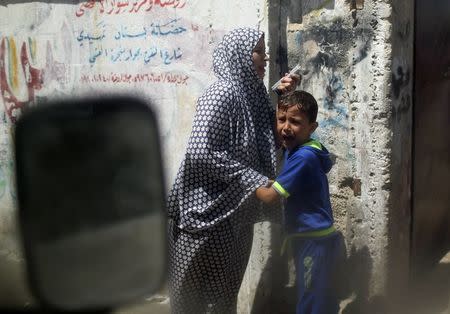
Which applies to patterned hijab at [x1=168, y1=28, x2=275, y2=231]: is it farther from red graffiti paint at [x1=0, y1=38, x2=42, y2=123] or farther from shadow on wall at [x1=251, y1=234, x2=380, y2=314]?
red graffiti paint at [x1=0, y1=38, x2=42, y2=123]

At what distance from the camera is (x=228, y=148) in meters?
3.58

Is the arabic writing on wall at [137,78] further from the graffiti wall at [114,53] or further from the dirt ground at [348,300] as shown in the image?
the dirt ground at [348,300]

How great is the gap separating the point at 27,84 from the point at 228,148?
274cm

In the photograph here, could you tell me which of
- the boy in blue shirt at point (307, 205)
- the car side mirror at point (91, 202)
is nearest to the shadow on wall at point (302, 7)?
the boy in blue shirt at point (307, 205)

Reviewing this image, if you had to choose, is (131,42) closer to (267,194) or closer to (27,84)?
(27,84)

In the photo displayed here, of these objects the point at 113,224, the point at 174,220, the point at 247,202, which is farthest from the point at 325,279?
the point at 113,224

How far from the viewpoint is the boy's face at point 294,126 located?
11.7 feet

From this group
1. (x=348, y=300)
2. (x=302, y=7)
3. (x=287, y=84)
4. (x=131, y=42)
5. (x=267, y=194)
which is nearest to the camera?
(x=267, y=194)

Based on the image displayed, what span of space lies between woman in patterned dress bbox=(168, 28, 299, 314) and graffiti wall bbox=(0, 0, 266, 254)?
0.72m

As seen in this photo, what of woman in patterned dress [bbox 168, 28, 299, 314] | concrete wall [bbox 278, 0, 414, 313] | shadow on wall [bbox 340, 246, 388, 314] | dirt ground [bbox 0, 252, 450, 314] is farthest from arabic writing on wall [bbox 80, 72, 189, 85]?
shadow on wall [bbox 340, 246, 388, 314]

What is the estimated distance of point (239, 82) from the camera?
3674 millimetres

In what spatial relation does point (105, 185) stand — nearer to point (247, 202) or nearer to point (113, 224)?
point (113, 224)

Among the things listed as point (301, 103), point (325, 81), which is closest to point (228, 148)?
point (301, 103)

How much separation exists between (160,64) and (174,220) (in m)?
1.50
